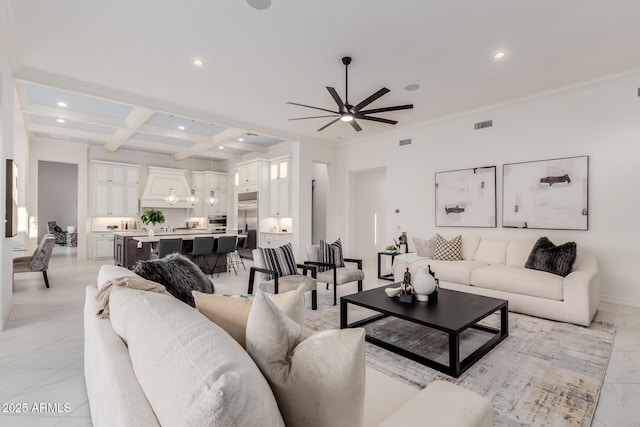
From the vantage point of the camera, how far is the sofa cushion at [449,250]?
494cm

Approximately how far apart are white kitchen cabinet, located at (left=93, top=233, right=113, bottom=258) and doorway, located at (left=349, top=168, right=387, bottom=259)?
6.49m

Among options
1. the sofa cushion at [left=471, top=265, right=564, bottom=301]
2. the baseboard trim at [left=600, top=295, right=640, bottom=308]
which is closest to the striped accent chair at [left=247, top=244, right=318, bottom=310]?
the sofa cushion at [left=471, top=265, right=564, bottom=301]

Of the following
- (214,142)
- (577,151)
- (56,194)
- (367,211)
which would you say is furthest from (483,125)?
(56,194)

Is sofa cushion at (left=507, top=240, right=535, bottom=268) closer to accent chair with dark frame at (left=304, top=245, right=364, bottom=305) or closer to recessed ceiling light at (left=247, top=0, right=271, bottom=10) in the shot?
accent chair with dark frame at (left=304, top=245, right=364, bottom=305)

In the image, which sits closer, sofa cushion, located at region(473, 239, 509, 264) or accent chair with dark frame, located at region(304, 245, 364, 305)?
accent chair with dark frame, located at region(304, 245, 364, 305)

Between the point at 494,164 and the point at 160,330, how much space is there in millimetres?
5556

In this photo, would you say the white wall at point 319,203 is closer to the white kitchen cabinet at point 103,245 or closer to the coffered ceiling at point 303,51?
the coffered ceiling at point 303,51

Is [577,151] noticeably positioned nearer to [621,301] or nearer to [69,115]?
[621,301]

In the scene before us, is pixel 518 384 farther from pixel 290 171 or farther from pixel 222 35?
pixel 290 171

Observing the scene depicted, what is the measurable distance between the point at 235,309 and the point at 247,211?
7.38m

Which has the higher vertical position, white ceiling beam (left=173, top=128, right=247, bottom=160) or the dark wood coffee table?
white ceiling beam (left=173, top=128, right=247, bottom=160)

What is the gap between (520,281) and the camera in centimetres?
371

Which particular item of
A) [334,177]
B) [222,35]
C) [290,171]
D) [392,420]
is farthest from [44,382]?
[334,177]

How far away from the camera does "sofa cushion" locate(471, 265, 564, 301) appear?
137 inches
